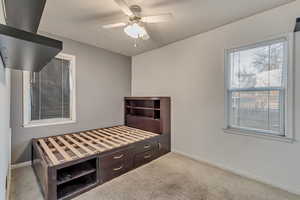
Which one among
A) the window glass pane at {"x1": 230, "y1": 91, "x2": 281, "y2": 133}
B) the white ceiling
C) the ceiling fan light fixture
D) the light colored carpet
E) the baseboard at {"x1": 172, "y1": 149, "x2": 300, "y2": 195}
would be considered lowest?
the light colored carpet

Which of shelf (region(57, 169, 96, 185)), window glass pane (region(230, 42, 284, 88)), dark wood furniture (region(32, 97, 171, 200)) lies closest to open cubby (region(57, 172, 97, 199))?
dark wood furniture (region(32, 97, 171, 200))

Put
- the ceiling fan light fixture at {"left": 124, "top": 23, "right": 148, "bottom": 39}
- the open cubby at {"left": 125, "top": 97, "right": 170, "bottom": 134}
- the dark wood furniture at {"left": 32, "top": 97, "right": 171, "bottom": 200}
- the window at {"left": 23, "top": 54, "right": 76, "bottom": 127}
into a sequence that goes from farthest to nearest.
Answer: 1. the open cubby at {"left": 125, "top": 97, "right": 170, "bottom": 134}
2. the window at {"left": 23, "top": 54, "right": 76, "bottom": 127}
3. the ceiling fan light fixture at {"left": 124, "top": 23, "right": 148, "bottom": 39}
4. the dark wood furniture at {"left": 32, "top": 97, "right": 171, "bottom": 200}

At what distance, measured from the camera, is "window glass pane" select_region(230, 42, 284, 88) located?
216 centimetres

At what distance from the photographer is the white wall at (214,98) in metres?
2.10

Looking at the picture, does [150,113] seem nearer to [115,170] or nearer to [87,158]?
[115,170]

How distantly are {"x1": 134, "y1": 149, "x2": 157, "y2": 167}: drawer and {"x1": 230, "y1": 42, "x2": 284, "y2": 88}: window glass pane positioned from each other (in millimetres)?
2038

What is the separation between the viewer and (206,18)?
246 centimetres

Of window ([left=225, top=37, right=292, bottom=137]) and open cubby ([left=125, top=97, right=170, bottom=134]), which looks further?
open cubby ([left=125, top=97, right=170, bottom=134])

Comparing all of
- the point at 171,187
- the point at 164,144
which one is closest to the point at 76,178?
the point at 171,187

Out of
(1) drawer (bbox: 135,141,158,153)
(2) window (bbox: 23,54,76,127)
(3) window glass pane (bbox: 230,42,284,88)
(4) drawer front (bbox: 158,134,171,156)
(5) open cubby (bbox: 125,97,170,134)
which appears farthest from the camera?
(5) open cubby (bbox: 125,97,170,134)

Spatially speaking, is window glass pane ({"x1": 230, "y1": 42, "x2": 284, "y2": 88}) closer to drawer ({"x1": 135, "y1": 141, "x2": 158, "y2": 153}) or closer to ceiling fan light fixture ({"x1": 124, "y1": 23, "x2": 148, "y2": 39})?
ceiling fan light fixture ({"x1": 124, "y1": 23, "x2": 148, "y2": 39})

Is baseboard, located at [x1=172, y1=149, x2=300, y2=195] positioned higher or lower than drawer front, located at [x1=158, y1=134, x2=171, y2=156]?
lower

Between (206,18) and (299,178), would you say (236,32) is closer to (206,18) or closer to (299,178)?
(206,18)

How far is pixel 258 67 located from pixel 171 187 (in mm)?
2330
